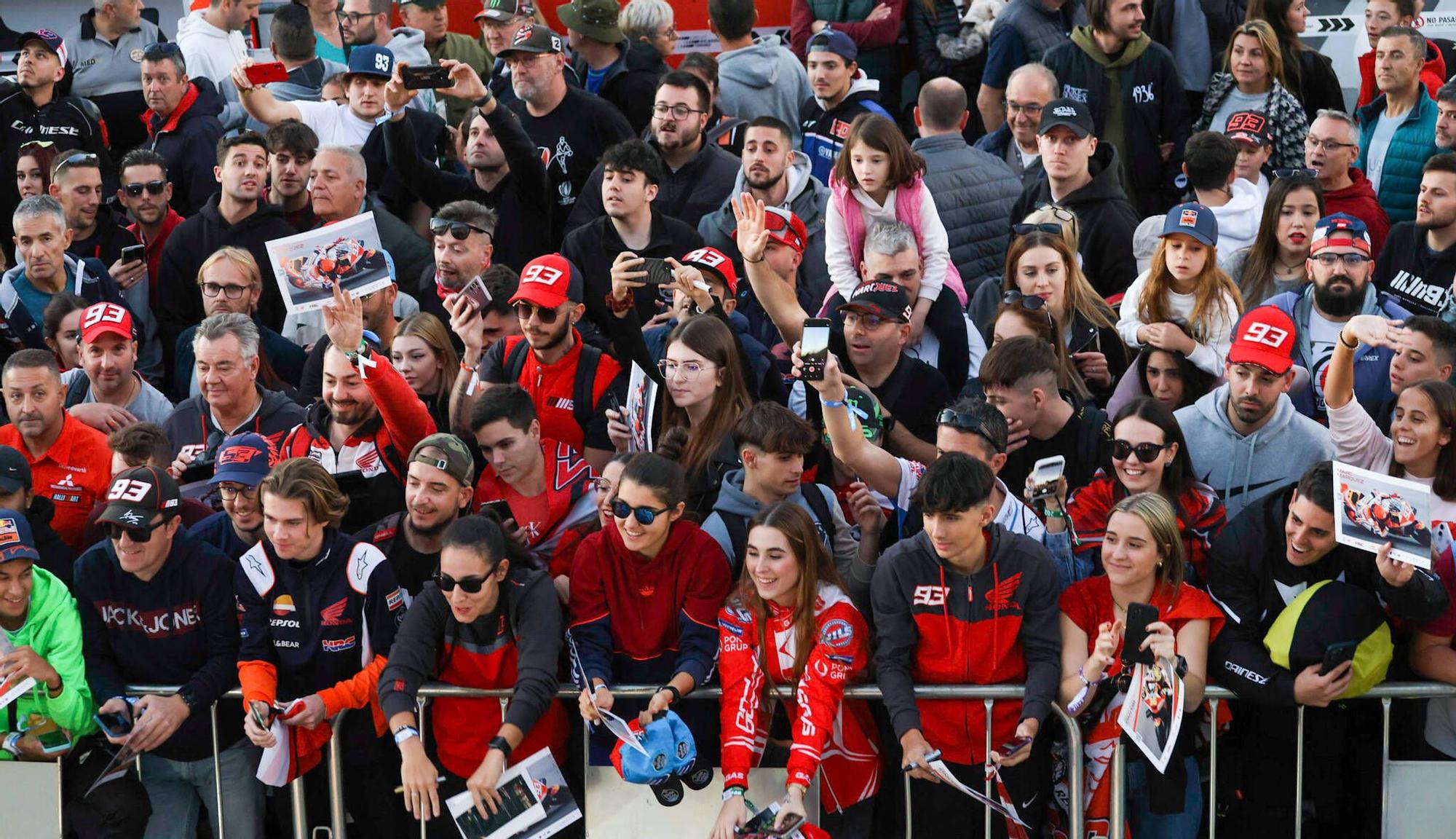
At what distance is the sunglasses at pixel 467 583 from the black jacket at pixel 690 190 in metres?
3.29

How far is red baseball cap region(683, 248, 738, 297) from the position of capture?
7066mm

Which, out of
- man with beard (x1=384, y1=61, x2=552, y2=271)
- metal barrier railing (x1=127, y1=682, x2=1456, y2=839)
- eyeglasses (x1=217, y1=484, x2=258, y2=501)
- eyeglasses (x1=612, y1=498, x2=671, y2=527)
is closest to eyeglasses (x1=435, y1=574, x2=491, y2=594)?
metal barrier railing (x1=127, y1=682, x2=1456, y2=839)

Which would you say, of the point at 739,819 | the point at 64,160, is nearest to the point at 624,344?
the point at 739,819

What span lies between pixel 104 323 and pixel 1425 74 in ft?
25.1

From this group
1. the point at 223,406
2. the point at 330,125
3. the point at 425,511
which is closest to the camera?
the point at 425,511

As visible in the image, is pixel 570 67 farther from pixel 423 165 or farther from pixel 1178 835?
pixel 1178 835

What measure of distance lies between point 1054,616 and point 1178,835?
36.0 inches

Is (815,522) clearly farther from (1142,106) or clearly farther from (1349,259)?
(1142,106)

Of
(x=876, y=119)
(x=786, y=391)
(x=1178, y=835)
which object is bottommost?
(x=1178, y=835)

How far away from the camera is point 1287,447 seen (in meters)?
6.27

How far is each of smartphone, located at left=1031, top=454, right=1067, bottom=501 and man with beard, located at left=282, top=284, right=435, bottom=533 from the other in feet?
7.85

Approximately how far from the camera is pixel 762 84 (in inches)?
391

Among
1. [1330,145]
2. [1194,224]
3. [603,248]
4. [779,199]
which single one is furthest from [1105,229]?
[603,248]

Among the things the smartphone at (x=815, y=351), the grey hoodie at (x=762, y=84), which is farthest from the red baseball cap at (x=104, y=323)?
the grey hoodie at (x=762, y=84)
